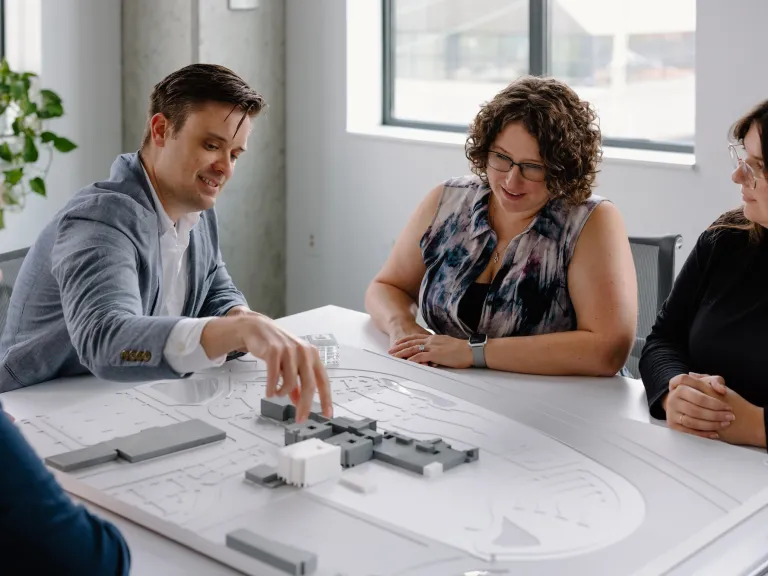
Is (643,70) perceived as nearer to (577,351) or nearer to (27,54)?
(577,351)

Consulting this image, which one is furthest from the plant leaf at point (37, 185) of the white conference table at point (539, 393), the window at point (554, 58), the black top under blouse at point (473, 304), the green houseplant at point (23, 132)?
the black top under blouse at point (473, 304)

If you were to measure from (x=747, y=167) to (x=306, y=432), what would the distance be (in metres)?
0.93

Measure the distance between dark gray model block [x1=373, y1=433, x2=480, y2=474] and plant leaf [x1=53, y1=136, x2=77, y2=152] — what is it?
2.71 meters

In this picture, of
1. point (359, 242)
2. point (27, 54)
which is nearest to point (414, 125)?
point (359, 242)

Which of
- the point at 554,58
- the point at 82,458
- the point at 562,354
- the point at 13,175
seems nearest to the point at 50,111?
the point at 13,175

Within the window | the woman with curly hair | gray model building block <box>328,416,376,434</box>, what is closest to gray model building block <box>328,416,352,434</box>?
gray model building block <box>328,416,376,434</box>

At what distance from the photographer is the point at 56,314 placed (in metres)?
1.94

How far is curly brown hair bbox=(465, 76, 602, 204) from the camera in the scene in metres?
2.21

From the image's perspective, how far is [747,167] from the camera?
1.87 meters

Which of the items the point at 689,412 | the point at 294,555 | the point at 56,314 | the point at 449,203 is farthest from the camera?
the point at 449,203

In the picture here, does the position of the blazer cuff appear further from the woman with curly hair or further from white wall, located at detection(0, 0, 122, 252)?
white wall, located at detection(0, 0, 122, 252)

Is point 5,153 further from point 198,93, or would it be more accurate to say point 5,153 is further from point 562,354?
point 562,354

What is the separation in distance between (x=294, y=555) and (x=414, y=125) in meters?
3.28

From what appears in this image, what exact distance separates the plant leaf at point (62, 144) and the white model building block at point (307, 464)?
275 centimetres
